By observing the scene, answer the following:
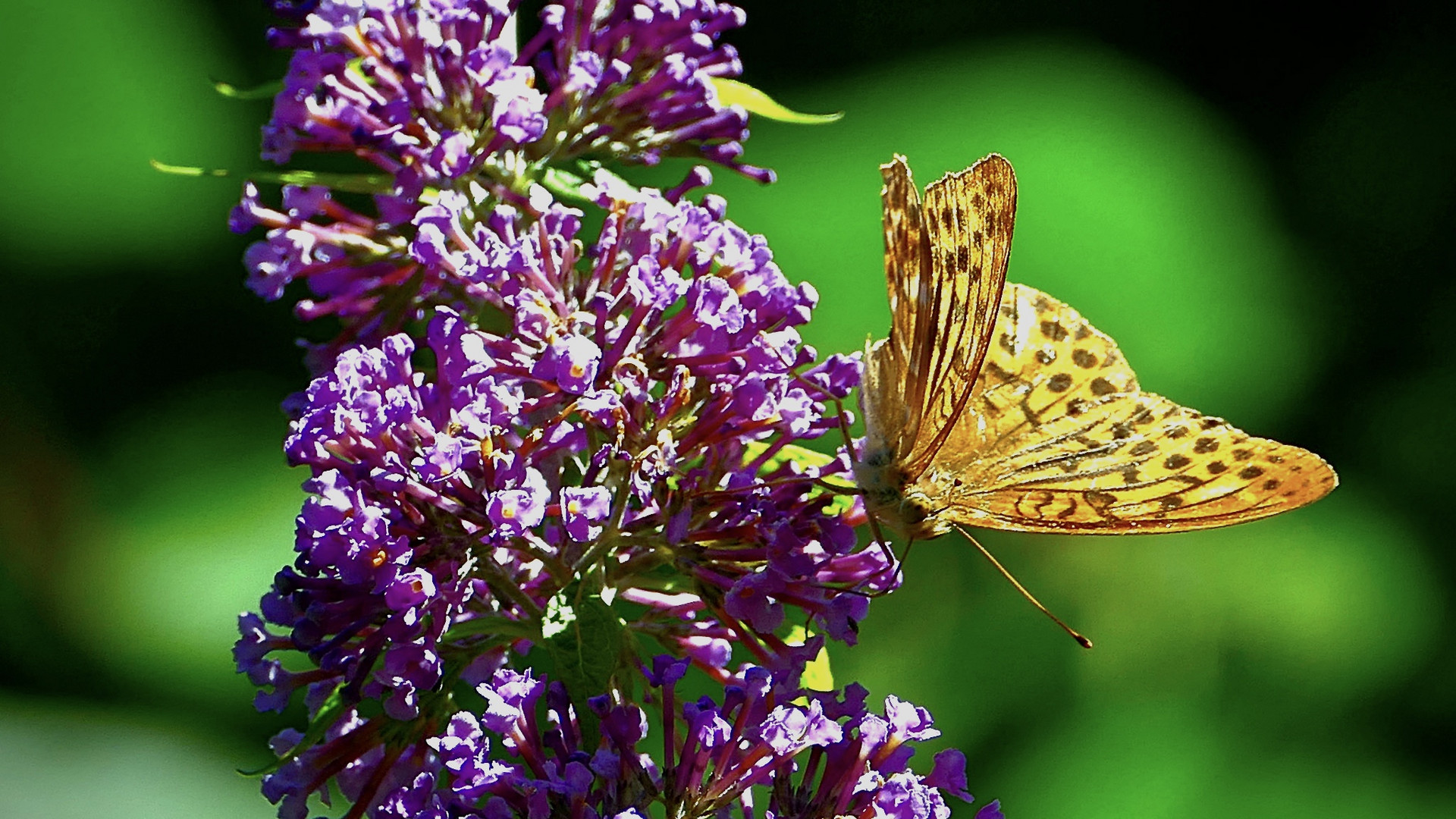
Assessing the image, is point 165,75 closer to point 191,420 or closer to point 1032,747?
point 191,420

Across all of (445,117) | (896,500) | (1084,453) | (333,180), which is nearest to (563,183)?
(445,117)

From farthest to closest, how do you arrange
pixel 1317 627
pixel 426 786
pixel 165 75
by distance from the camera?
pixel 165 75, pixel 1317 627, pixel 426 786

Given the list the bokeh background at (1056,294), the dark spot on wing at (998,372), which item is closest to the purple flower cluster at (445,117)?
the dark spot on wing at (998,372)

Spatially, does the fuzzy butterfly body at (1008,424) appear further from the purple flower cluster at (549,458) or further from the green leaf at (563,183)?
the green leaf at (563,183)

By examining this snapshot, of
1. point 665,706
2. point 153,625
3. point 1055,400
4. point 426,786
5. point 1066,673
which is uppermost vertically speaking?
point 1055,400

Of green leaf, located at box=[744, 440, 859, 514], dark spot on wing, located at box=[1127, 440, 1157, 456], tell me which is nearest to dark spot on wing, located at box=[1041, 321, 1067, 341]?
dark spot on wing, located at box=[1127, 440, 1157, 456]

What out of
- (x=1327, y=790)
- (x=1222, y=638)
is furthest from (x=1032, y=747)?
(x=1327, y=790)

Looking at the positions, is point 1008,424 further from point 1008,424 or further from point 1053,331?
point 1053,331
